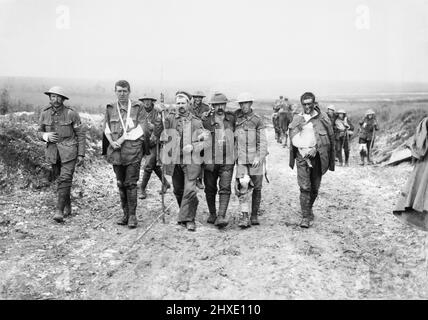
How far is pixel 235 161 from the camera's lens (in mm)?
7297

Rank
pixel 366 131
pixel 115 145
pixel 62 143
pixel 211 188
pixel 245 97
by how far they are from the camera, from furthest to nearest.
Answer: pixel 366 131 < pixel 211 188 < pixel 62 143 < pixel 245 97 < pixel 115 145

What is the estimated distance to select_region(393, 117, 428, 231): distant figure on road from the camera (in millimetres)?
5250

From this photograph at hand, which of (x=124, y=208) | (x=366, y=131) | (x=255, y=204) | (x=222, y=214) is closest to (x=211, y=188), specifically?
(x=222, y=214)

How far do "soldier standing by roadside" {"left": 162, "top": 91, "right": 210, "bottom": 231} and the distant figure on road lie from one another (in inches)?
113

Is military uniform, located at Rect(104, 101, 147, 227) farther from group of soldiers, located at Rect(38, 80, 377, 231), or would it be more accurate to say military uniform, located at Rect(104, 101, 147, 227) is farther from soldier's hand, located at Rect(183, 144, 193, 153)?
soldier's hand, located at Rect(183, 144, 193, 153)

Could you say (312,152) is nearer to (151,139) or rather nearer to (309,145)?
(309,145)

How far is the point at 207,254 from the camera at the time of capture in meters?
6.01

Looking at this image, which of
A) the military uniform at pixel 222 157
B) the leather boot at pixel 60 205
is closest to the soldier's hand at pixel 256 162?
the military uniform at pixel 222 157

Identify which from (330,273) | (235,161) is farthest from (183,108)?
(330,273)

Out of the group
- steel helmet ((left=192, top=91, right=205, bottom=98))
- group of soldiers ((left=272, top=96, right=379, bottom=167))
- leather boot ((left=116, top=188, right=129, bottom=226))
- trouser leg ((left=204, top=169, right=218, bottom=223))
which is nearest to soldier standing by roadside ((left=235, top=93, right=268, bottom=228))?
trouser leg ((left=204, top=169, right=218, bottom=223))

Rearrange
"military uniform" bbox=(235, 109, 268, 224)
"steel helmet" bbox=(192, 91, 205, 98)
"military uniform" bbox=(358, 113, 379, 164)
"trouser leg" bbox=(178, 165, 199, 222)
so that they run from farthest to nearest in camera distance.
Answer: "military uniform" bbox=(358, 113, 379, 164)
"steel helmet" bbox=(192, 91, 205, 98)
"military uniform" bbox=(235, 109, 268, 224)
"trouser leg" bbox=(178, 165, 199, 222)

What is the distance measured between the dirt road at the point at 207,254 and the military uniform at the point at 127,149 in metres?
0.61

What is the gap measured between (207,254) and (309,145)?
2420 mm

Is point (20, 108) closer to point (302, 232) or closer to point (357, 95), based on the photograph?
point (302, 232)
